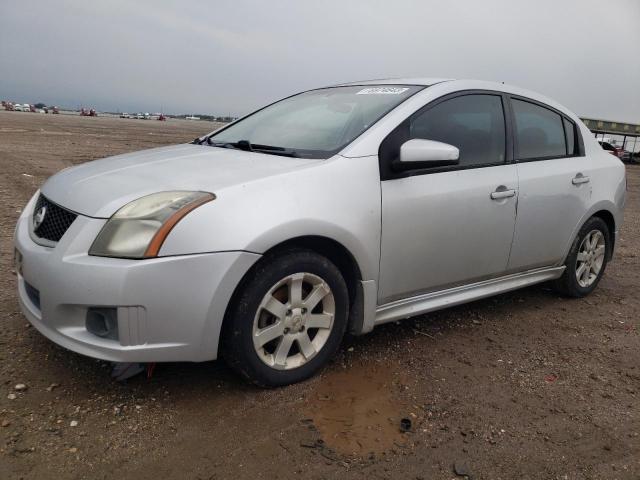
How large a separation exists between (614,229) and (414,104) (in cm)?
247

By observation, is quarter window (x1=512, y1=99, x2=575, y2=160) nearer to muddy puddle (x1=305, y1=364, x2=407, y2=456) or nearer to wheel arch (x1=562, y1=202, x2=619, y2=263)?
wheel arch (x1=562, y1=202, x2=619, y2=263)

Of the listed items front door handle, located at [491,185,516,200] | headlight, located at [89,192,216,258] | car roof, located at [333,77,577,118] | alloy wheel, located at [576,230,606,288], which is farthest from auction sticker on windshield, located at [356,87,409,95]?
alloy wheel, located at [576,230,606,288]

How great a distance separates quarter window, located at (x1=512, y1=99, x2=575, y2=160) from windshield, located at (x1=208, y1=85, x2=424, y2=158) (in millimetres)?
920

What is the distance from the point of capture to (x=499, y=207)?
3387mm

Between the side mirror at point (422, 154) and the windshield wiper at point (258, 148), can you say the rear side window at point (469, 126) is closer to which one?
the side mirror at point (422, 154)

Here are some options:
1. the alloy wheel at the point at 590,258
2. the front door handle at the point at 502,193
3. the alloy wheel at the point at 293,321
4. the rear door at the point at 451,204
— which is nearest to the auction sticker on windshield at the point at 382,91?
the rear door at the point at 451,204

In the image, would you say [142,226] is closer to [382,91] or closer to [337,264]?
[337,264]

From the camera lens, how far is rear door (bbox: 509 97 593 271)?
362cm

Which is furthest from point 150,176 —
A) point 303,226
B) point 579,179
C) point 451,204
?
point 579,179

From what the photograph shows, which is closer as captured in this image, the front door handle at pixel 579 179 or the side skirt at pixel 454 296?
the side skirt at pixel 454 296

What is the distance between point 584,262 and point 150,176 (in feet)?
11.4

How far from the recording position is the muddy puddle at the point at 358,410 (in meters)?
2.30

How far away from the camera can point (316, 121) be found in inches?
132

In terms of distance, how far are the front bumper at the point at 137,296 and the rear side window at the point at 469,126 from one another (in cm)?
Result: 144
